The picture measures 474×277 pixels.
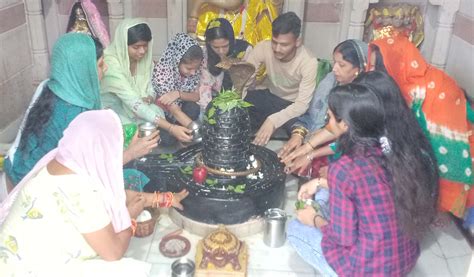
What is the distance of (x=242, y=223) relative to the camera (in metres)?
3.18

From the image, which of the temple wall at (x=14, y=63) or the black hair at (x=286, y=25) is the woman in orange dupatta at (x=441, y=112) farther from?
the temple wall at (x=14, y=63)

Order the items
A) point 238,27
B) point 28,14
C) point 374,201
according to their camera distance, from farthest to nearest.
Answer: point 238,27, point 28,14, point 374,201

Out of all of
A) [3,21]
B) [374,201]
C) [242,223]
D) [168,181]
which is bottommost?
[242,223]

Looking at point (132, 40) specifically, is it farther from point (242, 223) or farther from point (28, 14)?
point (28, 14)

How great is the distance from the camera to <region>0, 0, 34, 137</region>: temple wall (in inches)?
178

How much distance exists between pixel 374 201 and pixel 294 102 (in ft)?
7.33

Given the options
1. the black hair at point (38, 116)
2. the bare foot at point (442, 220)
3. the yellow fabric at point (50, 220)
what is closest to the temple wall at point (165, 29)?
the bare foot at point (442, 220)

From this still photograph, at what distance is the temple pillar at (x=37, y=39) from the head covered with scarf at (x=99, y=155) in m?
3.39

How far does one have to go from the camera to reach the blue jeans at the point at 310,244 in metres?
2.56

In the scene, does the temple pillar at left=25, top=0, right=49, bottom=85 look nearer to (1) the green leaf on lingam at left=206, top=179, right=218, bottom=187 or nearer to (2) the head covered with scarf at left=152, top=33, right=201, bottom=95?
(2) the head covered with scarf at left=152, top=33, right=201, bottom=95

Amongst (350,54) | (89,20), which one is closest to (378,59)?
(350,54)

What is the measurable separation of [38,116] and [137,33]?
1205mm

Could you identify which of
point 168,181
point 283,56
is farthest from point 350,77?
point 168,181

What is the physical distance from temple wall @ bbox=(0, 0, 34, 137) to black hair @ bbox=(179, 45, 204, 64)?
184cm
